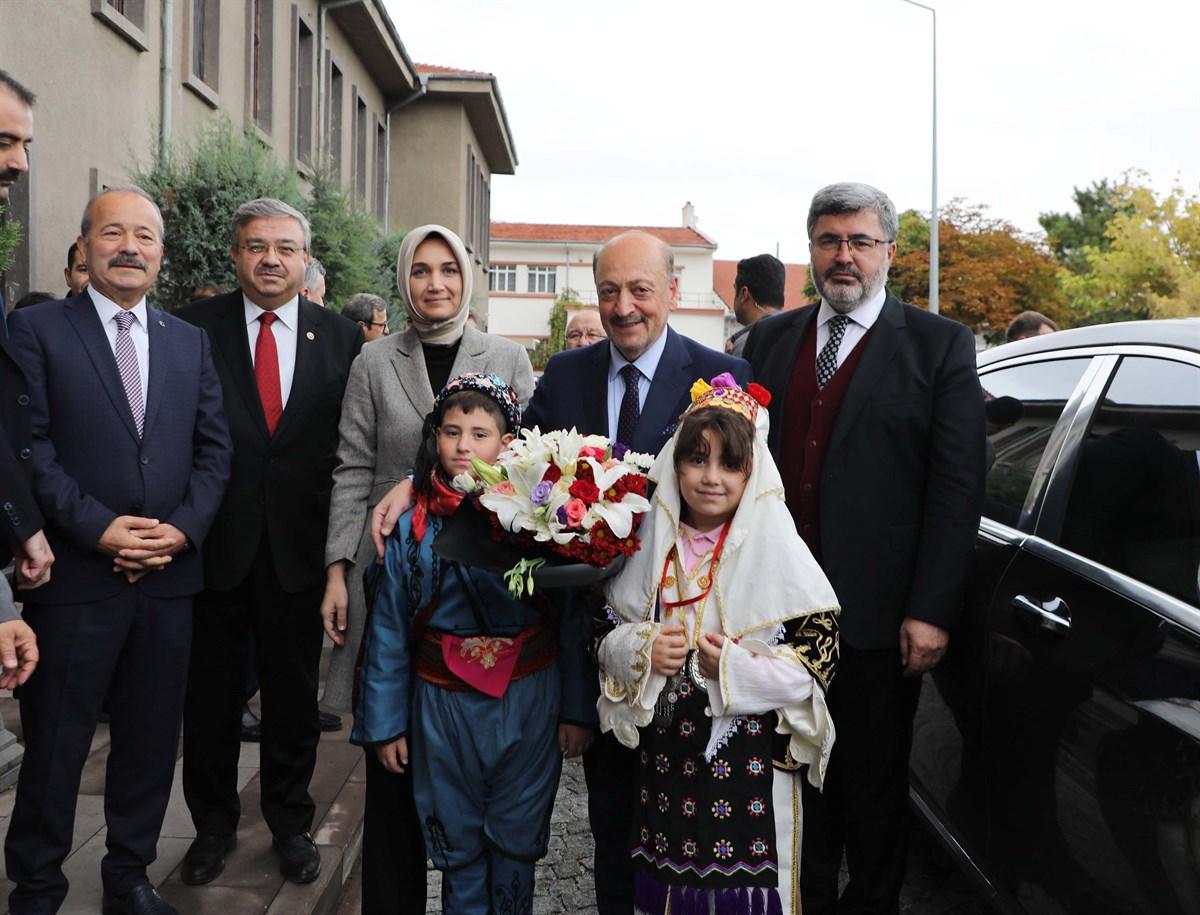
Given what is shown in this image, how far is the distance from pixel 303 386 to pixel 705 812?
2.03 meters

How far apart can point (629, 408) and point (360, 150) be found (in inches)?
800

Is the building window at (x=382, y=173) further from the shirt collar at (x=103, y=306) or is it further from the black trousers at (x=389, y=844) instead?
the black trousers at (x=389, y=844)

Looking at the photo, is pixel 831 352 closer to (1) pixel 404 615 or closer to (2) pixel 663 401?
(2) pixel 663 401

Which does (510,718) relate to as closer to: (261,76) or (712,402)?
(712,402)

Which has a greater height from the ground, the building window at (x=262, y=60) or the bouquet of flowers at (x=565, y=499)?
the building window at (x=262, y=60)

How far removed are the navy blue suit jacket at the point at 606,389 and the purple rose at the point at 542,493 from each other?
1.89ft

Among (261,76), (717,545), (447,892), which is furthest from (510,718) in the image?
(261,76)

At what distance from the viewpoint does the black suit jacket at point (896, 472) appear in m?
3.21

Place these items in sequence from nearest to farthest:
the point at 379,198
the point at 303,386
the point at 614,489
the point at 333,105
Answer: the point at 614,489 < the point at 303,386 < the point at 333,105 < the point at 379,198

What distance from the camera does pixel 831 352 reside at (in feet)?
11.4

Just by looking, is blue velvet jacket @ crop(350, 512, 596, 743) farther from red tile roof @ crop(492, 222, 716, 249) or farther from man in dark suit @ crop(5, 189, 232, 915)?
red tile roof @ crop(492, 222, 716, 249)

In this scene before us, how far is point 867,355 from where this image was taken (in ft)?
11.0

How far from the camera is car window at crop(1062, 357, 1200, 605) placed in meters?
2.57

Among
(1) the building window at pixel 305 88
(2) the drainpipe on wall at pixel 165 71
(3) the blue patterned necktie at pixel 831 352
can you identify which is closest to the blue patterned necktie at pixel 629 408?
(3) the blue patterned necktie at pixel 831 352
